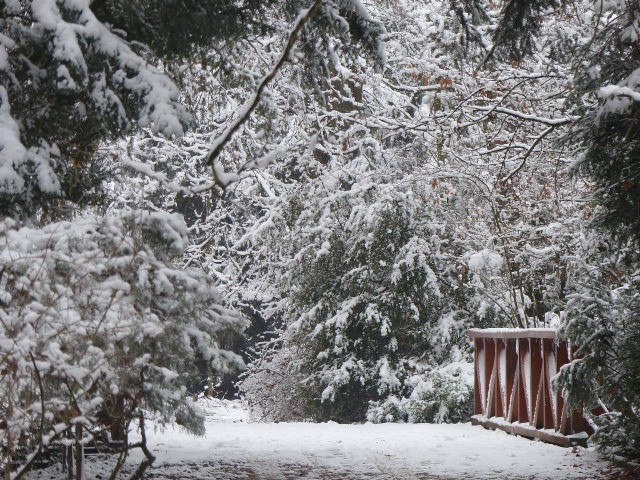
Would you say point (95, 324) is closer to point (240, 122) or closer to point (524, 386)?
point (240, 122)

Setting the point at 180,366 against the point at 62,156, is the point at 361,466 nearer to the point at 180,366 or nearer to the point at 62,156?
the point at 180,366

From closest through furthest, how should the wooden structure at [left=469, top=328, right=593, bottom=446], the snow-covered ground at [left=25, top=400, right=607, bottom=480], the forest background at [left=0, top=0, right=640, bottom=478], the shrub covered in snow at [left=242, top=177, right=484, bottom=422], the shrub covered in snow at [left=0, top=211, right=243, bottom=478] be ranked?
the shrub covered in snow at [left=0, top=211, right=243, bottom=478], the forest background at [left=0, top=0, right=640, bottom=478], the snow-covered ground at [left=25, top=400, right=607, bottom=480], the wooden structure at [left=469, top=328, right=593, bottom=446], the shrub covered in snow at [left=242, top=177, right=484, bottom=422]

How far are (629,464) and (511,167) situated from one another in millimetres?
6745

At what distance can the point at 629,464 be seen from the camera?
20.0ft

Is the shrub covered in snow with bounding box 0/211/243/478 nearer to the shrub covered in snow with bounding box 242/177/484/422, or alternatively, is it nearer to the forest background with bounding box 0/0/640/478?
the forest background with bounding box 0/0/640/478

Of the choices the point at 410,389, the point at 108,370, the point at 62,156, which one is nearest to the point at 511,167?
the point at 410,389

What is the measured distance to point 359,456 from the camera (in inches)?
285

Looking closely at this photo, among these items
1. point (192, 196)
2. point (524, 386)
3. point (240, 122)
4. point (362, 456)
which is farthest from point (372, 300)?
point (240, 122)

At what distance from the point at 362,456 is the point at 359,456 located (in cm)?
3

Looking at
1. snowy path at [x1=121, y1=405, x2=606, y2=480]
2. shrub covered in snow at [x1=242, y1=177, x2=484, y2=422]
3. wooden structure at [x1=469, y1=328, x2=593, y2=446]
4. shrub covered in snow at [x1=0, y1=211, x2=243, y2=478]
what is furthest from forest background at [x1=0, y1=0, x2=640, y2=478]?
snowy path at [x1=121, y1=405, x2=606, y2=480]

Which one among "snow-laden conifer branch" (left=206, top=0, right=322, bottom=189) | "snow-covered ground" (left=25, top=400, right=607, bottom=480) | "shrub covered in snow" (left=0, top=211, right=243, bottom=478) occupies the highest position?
"snow-laden conifer branch" (left=206, top=0, right=322, bottom=189)

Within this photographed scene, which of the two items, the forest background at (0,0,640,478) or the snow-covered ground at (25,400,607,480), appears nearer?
the forest background at (0,0,640,478)

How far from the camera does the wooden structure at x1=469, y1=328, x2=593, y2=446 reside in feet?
24.2

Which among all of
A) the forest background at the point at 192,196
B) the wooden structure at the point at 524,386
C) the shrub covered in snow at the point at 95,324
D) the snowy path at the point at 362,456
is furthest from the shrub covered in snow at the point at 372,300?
the shrub covered in snow at the point at 95,324
